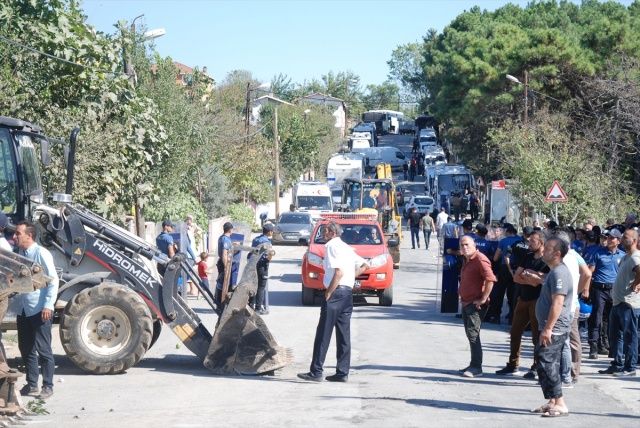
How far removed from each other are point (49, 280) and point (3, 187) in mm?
3796

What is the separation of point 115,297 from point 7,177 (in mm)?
2494

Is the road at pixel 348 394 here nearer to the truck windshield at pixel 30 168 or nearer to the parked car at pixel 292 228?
the truck windshield at pixel 30 168

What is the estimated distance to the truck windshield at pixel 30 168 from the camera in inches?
559

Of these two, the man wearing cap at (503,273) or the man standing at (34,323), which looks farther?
the man wearing cap at (503,273)

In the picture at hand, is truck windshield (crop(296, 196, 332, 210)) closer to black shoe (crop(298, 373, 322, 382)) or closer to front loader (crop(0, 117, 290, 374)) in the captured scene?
front loader (crop(0, 117, 290, 374))

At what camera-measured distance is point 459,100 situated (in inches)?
2366

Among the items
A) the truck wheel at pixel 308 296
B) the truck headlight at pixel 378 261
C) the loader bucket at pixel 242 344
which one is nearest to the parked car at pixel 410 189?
the truck headlight at pixel 378 261

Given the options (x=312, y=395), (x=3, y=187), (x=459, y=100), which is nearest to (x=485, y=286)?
(x=312, y=395)

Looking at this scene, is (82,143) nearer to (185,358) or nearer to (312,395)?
(185,358)

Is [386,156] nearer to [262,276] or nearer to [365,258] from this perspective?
[365,258]

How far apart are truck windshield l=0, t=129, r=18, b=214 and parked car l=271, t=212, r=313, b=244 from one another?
93.8 ft

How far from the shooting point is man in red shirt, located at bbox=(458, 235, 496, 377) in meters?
12.9

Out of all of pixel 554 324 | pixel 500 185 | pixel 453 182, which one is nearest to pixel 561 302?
pixel 554 324

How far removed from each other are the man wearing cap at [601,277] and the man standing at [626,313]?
1686mm
